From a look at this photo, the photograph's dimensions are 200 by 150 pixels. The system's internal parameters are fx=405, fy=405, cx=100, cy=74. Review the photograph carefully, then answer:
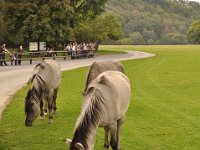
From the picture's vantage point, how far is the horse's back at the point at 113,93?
25.6ft

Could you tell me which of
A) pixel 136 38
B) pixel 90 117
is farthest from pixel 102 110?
pixel 136 38

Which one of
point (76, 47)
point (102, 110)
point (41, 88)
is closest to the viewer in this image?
point (102, 110)

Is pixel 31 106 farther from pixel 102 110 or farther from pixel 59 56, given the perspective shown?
pixel 59 56

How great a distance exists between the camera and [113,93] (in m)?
8.10

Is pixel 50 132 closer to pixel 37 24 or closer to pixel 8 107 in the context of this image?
pixel 8 107

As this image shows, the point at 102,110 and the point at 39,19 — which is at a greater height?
the point at 39,19

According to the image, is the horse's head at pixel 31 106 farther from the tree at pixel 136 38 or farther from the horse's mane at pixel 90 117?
the tree at pixel 136 38

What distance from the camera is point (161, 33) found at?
199m

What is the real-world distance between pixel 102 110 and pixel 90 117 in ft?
1.68

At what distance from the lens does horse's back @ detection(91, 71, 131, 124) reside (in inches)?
307

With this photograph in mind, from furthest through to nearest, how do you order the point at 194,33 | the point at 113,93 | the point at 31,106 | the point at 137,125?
the point at 194,33, the point at 137,125, the point at 31,106, the point at 113,93

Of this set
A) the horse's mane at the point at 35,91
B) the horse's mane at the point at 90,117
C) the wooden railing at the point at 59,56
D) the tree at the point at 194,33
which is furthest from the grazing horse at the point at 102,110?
the tree at the point at 194,33

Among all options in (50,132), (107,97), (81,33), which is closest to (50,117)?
(50,132)

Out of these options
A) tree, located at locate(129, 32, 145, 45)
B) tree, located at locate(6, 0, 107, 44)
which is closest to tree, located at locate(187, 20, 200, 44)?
tree, located at locate(129, 32, 145, 45)
